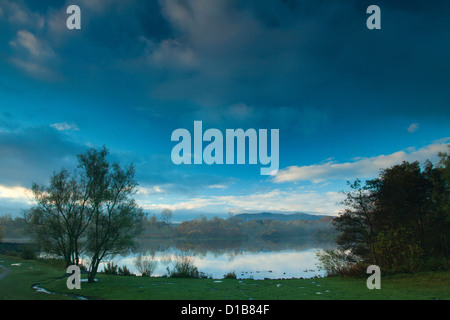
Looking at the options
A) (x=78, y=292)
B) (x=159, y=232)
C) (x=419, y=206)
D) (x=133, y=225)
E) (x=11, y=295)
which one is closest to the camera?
(x=11, y=295)

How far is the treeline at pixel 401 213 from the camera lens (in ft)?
73.5

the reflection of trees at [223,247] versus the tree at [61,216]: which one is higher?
the tree at [61,216]

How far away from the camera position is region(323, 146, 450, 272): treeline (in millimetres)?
22406

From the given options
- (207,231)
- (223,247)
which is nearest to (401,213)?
(223,247)

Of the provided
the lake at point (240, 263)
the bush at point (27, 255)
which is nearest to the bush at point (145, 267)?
the lake at point (240, 263)

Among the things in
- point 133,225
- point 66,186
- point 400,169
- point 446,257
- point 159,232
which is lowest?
point 159,232

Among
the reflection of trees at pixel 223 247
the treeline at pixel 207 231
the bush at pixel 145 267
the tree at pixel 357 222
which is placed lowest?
the treeline at pixel 207 231

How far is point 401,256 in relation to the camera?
20.1m

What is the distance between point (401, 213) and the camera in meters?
24.0

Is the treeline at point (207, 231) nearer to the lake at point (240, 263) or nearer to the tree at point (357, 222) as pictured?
the lake at point (240, 263)

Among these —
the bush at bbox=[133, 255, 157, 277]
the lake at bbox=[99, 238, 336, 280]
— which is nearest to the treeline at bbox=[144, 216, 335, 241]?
the lake at bbox=[99, 238, 336, 280]
